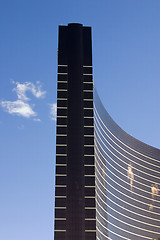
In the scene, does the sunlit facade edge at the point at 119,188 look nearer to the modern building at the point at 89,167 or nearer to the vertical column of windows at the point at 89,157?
the modern building at the point at 89,167

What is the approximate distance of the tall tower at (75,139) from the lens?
448 feet

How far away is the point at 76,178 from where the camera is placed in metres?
143

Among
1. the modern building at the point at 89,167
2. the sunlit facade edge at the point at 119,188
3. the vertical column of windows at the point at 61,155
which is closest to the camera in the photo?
the vertical column of windows at the point at 61,155

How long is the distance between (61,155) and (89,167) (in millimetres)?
10905

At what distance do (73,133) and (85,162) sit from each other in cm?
1199

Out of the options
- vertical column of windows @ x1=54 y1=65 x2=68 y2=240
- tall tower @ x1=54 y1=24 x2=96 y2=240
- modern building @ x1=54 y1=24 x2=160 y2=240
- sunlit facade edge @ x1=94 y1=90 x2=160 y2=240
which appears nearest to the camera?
vertical column of windows @ x1=54 y1=65 x2=68 y2=240

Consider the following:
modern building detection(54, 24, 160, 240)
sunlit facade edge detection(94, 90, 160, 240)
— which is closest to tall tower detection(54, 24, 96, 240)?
modern building detection(54, 24, 160, 240)

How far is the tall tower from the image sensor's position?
13662 centimetres

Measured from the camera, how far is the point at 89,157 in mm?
147250

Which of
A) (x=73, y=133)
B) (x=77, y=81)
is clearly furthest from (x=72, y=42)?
(x=73, y=133)

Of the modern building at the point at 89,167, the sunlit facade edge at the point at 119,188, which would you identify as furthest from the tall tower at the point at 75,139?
the sunlit facade edge at the point at 119,188

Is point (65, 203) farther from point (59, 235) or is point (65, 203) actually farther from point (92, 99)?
point (92, 99)

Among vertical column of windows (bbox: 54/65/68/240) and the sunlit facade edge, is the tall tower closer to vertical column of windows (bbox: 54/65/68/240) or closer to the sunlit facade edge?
vertical column of windows (bbox: 54/65/68/240)

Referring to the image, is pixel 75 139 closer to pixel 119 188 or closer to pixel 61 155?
pixel 61 155
